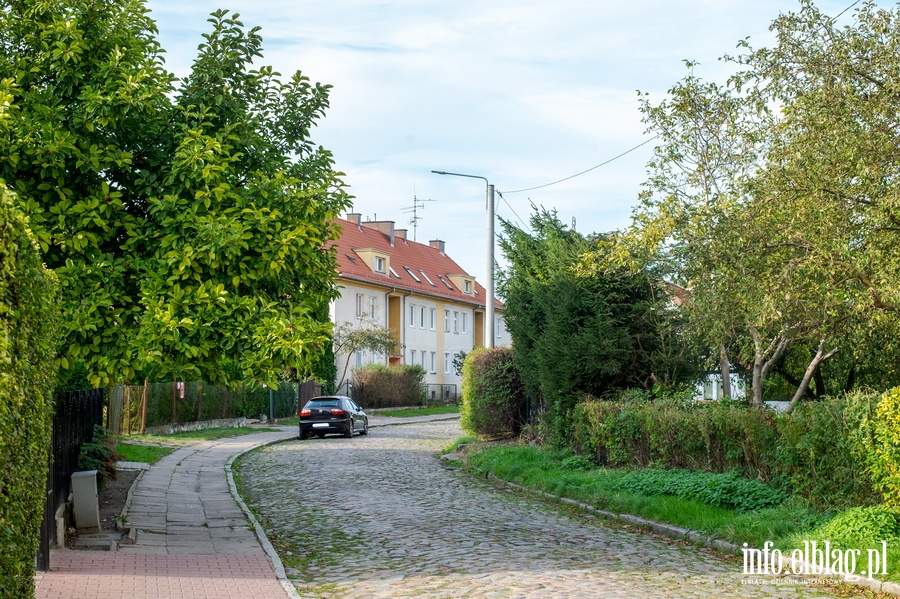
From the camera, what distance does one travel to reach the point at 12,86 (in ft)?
32.6

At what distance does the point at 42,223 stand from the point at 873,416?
9079 millimetres

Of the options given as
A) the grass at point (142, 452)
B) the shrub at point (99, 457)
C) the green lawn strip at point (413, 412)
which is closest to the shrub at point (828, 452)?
the shrub at point (99, 457)

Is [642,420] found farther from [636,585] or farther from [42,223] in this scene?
[42,223]

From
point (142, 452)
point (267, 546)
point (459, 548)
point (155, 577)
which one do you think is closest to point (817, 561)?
point (459, 548)

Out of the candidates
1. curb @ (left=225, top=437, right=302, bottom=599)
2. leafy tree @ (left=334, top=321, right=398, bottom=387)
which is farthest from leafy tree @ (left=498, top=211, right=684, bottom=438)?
leafy tree @ (left=334, top=321, right=398, bottom=387)

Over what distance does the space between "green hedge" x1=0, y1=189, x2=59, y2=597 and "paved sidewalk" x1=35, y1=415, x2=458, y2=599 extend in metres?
2.19

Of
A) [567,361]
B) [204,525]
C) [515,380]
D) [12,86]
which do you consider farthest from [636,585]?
[515,380]

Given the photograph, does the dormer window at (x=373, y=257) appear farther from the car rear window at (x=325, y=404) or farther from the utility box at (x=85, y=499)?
the utility box at (x=85, y=499)

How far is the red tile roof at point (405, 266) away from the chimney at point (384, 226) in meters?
0.30

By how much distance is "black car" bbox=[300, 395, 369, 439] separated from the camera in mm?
32969

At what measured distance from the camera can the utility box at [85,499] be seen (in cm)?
1205

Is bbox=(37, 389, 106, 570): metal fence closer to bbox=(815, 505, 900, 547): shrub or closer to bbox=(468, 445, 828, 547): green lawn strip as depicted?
bbox=(468, 445, 828, 547): green lawn strip

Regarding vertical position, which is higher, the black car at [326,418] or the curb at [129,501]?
the black car at [326,418]

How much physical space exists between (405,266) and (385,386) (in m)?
16.3
